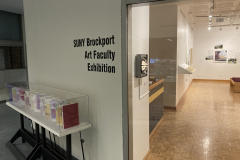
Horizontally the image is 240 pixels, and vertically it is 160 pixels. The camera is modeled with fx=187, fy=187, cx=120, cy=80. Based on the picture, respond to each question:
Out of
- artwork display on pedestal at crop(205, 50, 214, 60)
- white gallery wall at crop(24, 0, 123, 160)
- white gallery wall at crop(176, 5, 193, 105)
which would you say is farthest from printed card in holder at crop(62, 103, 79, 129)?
artwork display on pedestal at crop(205, 50, 214, 60)

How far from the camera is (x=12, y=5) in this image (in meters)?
5.93

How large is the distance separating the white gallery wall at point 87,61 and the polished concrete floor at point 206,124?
718mm

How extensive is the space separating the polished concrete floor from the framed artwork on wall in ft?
0.75

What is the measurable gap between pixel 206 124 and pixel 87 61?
66.7 inches

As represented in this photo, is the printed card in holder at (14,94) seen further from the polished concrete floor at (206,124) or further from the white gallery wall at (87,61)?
the polished concrete floor at (206,124)

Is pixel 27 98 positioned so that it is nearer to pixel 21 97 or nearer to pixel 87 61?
pixel 21 97

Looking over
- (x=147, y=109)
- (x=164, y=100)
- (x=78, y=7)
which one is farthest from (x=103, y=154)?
(x=78, y=7)

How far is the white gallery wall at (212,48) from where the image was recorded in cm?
179

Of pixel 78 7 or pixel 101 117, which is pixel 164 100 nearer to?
pixel 101 117

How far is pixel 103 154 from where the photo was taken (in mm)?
2561

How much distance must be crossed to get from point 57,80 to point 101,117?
121cm

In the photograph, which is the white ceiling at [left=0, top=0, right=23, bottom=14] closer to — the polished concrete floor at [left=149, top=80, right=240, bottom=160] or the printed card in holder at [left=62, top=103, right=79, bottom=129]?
the printed card in holder at [left=62, top=103, right=79, bottom=129]

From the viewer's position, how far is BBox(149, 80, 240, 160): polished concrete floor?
193 cm

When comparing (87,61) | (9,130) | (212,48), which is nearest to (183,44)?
(212,48)
